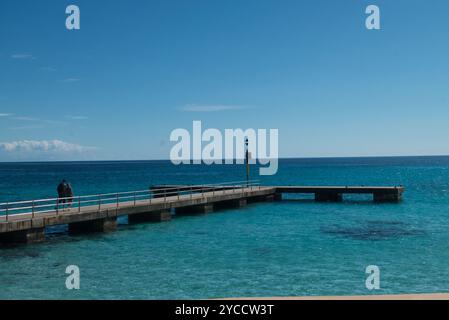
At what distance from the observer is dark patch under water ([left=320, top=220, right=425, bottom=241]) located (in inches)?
1122

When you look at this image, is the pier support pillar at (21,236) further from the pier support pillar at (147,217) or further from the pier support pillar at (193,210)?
the pier support pillar at (193,210)

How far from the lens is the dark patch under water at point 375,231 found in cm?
2850

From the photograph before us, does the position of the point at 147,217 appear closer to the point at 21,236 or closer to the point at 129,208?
the point at 129,208

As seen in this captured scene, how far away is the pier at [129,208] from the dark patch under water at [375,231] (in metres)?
10.7

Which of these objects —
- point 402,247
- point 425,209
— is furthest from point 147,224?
point 425,209

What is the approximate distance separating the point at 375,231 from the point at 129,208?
14472mm

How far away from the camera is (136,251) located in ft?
77.0

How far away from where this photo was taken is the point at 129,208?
31.2 m

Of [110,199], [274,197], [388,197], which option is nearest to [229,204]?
[274,197]

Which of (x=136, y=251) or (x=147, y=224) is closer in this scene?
(x=136, y=251)

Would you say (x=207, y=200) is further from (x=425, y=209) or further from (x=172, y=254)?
(x=425, y=209)

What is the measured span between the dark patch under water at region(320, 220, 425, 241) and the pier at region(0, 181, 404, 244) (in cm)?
1072
